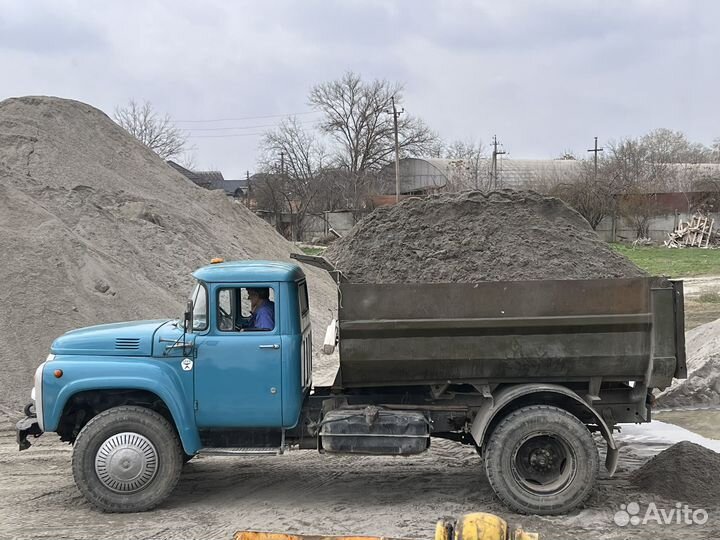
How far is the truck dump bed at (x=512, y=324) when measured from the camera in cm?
565

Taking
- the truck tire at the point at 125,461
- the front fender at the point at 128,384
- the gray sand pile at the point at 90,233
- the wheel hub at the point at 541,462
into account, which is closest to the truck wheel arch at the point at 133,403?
the front fender at the point at 128,384

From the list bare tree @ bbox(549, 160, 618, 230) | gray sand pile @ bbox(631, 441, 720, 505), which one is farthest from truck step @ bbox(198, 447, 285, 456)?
bare tree @ bbox(549, 160, 618, 230)

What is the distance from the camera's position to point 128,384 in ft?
19.1

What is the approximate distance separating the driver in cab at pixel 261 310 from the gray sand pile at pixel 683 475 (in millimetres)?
3690

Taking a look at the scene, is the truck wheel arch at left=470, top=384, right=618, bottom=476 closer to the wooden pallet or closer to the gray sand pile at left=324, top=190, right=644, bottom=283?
the gray sand pile at left=324, top=190, right=644, bottom=283

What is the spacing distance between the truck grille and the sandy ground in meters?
1.41

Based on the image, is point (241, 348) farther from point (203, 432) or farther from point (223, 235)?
point (223, 235)

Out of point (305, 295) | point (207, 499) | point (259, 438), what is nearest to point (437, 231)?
point (305, 295)

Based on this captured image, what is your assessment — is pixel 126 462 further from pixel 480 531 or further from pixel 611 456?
pixel 611 456

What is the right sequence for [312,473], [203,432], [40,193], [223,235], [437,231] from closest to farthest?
[203,432] → [437,231] → [312,473] → [40,193] → [223,235]

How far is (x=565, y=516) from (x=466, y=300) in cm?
199

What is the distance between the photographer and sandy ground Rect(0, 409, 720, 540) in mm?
5480

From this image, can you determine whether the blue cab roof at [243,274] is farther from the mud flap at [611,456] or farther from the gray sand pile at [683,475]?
the gray sand pile at [683,475]

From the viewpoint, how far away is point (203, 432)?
6008 mm
